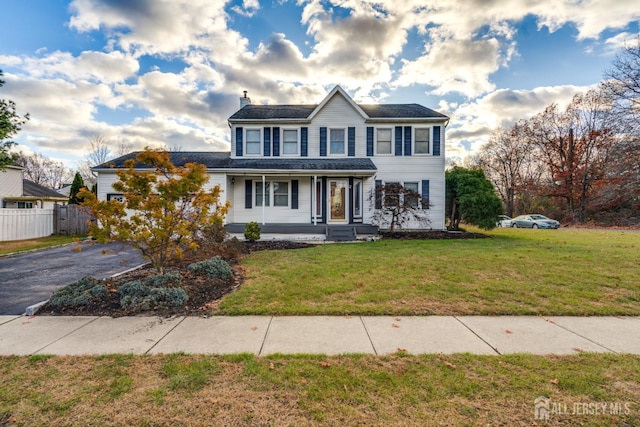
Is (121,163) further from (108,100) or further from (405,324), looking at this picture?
(405,324)

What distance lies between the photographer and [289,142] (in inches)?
631

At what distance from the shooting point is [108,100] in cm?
1770

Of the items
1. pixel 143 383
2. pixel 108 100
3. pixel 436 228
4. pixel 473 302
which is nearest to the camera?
pixel 143 383

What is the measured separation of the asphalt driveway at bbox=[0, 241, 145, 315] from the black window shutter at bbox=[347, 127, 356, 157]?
1173 centimetres

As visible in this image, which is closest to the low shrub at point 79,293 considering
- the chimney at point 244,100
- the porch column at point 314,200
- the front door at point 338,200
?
the porch column at point 314,200

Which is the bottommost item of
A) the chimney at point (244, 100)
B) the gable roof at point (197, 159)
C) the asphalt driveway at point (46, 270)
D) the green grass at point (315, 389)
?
the asphalt driveway at point (46, 270)

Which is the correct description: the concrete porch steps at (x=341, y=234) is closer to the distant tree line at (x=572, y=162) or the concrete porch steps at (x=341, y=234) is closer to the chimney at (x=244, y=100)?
the chimney at (x=244, y=100)

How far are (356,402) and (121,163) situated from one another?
56.3 feet

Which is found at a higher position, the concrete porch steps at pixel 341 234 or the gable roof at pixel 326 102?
the gable roof at pixel 326 102

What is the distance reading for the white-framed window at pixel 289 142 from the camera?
52.5 feet

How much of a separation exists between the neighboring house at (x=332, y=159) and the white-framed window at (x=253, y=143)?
0.06 metres

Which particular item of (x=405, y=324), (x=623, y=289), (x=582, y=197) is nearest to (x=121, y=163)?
(x=405, y=324)

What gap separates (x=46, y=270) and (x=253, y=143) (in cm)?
1102

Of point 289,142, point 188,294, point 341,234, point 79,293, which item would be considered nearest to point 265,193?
point 289,142
